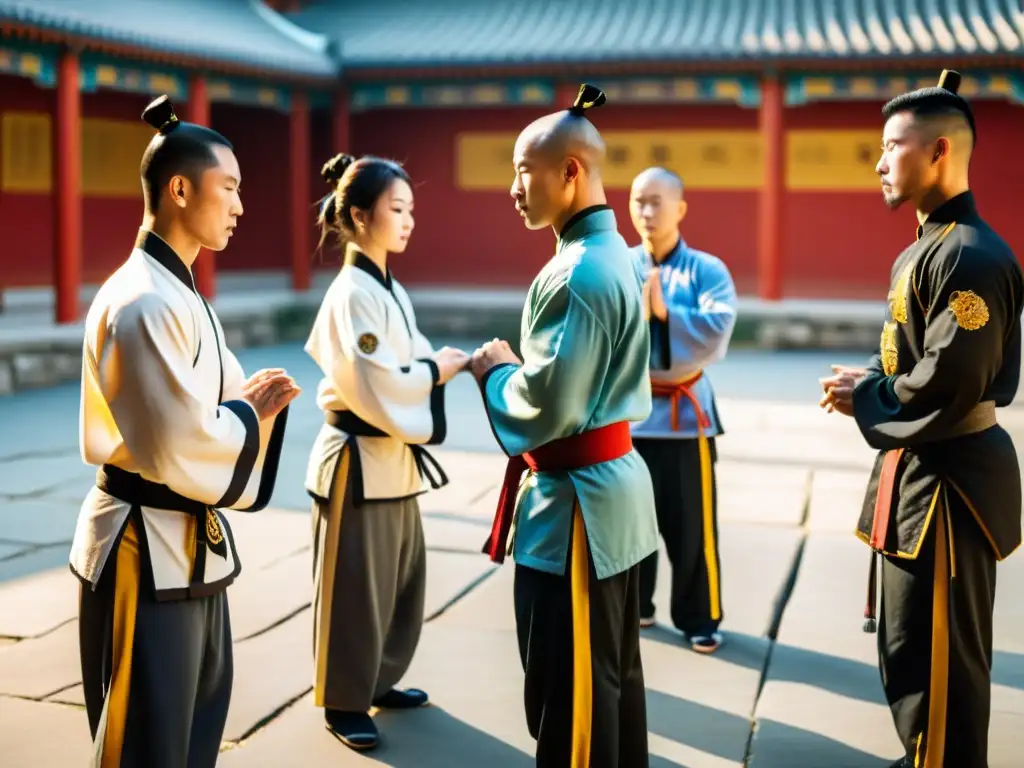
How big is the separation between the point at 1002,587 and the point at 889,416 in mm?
2457

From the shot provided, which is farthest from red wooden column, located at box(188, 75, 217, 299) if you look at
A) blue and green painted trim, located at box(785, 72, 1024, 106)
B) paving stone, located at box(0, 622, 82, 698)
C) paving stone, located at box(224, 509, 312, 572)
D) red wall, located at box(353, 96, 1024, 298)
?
paving stone, located at box(0, 622, 82, 698)

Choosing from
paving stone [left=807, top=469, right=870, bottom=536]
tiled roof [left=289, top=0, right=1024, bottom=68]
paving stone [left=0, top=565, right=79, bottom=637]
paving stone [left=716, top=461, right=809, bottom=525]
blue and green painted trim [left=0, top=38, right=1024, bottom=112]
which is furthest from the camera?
tiled roof [left=289, top=0, right=1024, bottom=68]

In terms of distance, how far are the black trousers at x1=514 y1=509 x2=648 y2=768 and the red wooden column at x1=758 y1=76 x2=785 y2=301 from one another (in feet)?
38.4

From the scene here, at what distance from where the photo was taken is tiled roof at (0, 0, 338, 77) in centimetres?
1098

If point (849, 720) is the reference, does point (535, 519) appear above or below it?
above

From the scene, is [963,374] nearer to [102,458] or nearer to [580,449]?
[580,449]

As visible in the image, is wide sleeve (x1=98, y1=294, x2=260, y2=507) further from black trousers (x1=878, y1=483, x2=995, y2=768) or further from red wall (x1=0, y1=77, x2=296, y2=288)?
red wall (x1=0, y1=77, x2=296, y2=288)

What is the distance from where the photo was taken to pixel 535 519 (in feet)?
9.34

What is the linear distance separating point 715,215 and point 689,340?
11.1m

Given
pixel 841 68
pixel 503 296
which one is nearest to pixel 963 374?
pixel 841 68

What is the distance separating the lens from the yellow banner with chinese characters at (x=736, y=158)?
48.3 ft

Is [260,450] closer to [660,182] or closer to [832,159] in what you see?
[660,182]

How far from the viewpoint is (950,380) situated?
2889mm

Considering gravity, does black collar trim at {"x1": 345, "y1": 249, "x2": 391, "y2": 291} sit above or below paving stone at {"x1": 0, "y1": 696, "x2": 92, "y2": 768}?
above
